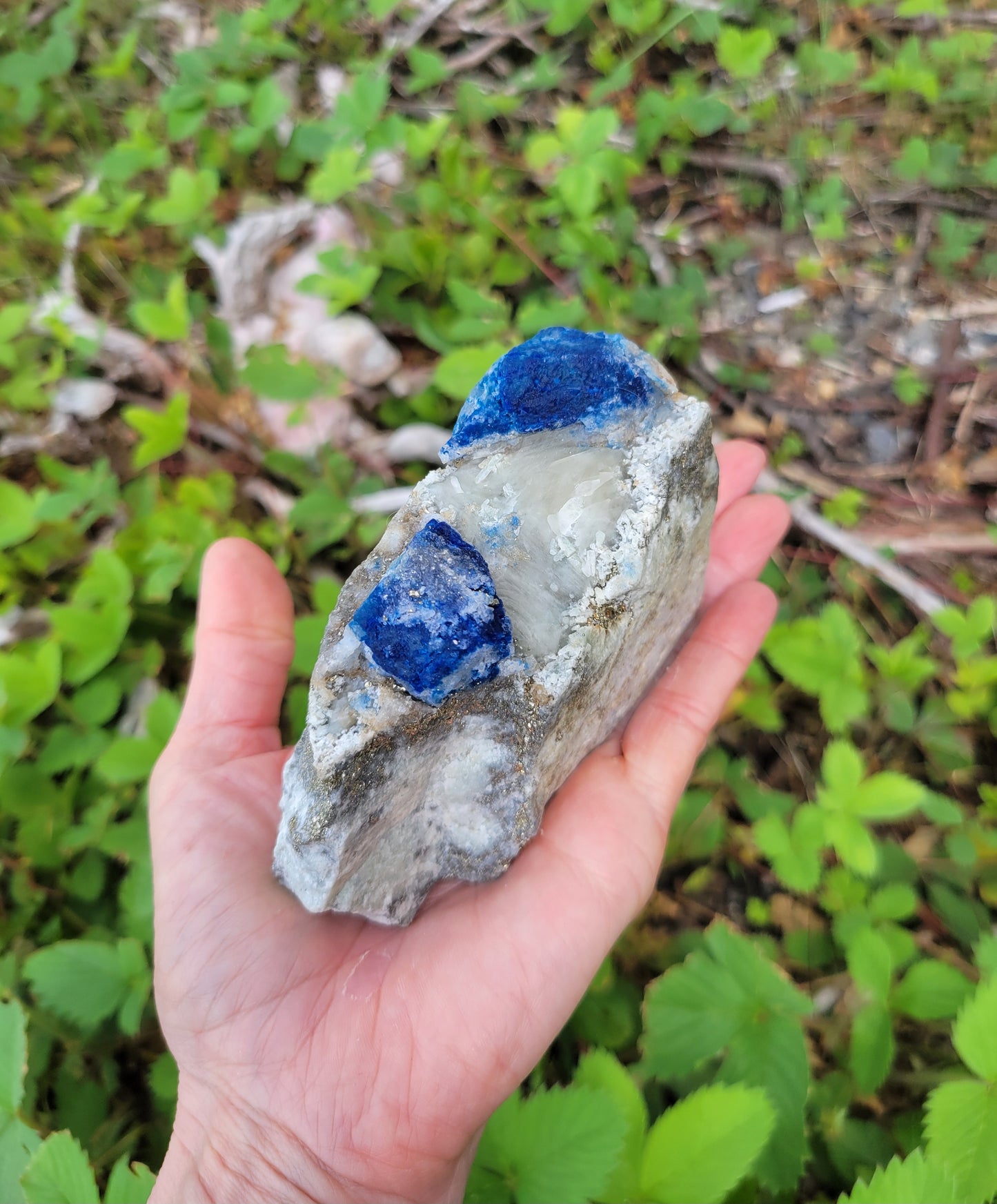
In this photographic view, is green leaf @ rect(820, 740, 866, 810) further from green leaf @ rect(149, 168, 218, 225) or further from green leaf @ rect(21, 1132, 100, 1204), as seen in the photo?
green leaf @ rect(149, 168, 218, 225)

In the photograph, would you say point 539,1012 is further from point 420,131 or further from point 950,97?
point 950,97

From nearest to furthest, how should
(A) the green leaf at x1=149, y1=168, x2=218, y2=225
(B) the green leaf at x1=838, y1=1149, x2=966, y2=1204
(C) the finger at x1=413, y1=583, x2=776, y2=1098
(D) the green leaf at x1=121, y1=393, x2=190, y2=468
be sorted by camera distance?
(B) the green leaf at x1=838, y1=1149, x2=966, y2=1204
(C) the finger at x1=413, y1=583, x2=776, y2=1098
(D) the green leaf at x1=121, y1=393, x2=190, y2=468
(A) the green leaf at x1=149, y1=168, x2=218, y2=225

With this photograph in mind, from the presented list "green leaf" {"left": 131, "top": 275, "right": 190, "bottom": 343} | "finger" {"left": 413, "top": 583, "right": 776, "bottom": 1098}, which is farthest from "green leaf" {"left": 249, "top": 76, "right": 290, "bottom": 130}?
"finger" {"left": 413, "top": 583, "right": 776, "bottom": 1098}

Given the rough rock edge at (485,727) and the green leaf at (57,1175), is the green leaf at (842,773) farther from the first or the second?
the green leaf at (57,1175)

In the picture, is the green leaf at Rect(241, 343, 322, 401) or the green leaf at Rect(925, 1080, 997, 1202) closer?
the green leaf at Rect(925, 1080, 997, 1202)

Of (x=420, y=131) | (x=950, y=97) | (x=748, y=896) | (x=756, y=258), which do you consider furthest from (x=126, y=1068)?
(x=950, y=97)
